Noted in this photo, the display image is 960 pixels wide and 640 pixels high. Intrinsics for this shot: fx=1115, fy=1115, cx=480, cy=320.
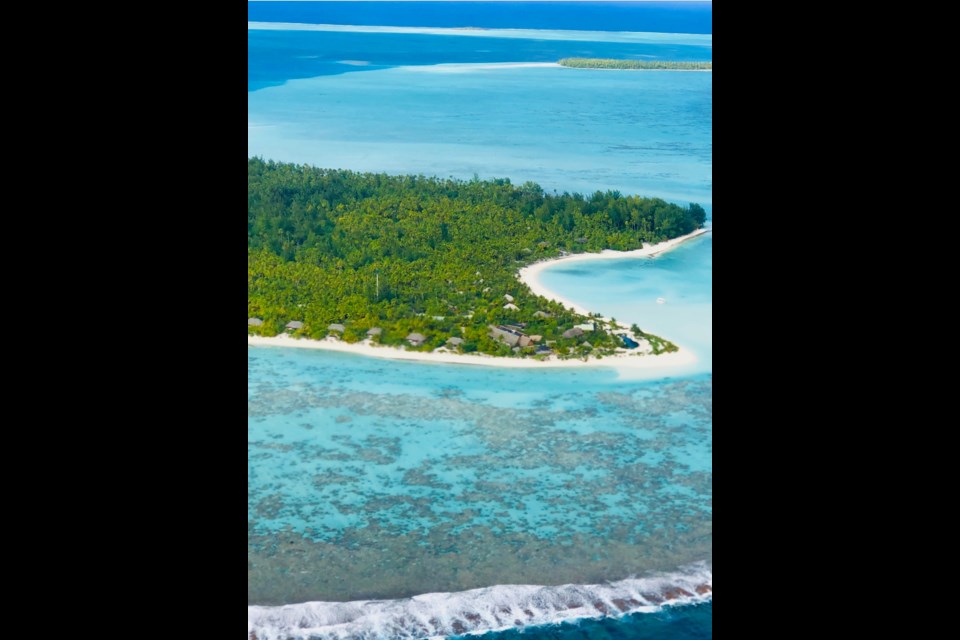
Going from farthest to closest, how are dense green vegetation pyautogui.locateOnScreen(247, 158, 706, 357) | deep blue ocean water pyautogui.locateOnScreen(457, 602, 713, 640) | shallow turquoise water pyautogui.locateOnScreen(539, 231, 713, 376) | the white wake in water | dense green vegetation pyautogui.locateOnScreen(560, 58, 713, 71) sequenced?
dense green vegetation pyautogui.locateOnScreen(560, 58, 713, 71), dense green vegetation pyautogui.locateOnScreen(247, 158, 706, 357), shallow turquoise water pyautogui.locateOnScreen(539, 231, 713, 376), the white wake in water, deep blue ocean water pyautogui.locateOnScreen(457, 602, 713, 640)

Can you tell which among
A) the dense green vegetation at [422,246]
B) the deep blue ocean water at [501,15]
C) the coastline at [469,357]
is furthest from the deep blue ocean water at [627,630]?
the deep blue ocean water at [501,15]

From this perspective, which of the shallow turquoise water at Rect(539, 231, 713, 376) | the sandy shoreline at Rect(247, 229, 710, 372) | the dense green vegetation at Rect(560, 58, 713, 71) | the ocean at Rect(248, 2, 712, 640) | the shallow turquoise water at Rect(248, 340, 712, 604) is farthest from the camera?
the dense green vegetation at Rect(560, 58, 713, 71)

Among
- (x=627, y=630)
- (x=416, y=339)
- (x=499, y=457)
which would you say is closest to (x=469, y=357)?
(x=416, y=339)

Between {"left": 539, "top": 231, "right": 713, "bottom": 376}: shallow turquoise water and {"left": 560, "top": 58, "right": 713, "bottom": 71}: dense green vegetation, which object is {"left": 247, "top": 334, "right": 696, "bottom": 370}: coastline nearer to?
{"left": 539, "top": 231, "right": 713, "bottom": 376}: shallow turquoise water

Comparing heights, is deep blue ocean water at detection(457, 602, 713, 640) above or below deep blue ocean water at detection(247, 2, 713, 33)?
below

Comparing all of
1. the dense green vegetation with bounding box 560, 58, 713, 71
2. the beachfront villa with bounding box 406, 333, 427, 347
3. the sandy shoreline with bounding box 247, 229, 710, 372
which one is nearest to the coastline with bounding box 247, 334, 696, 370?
the sandy shoreline with bounding box 247, 229, 710, 372

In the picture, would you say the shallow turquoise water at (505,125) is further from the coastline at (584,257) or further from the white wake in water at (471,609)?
the white wake in water at (471,609)
